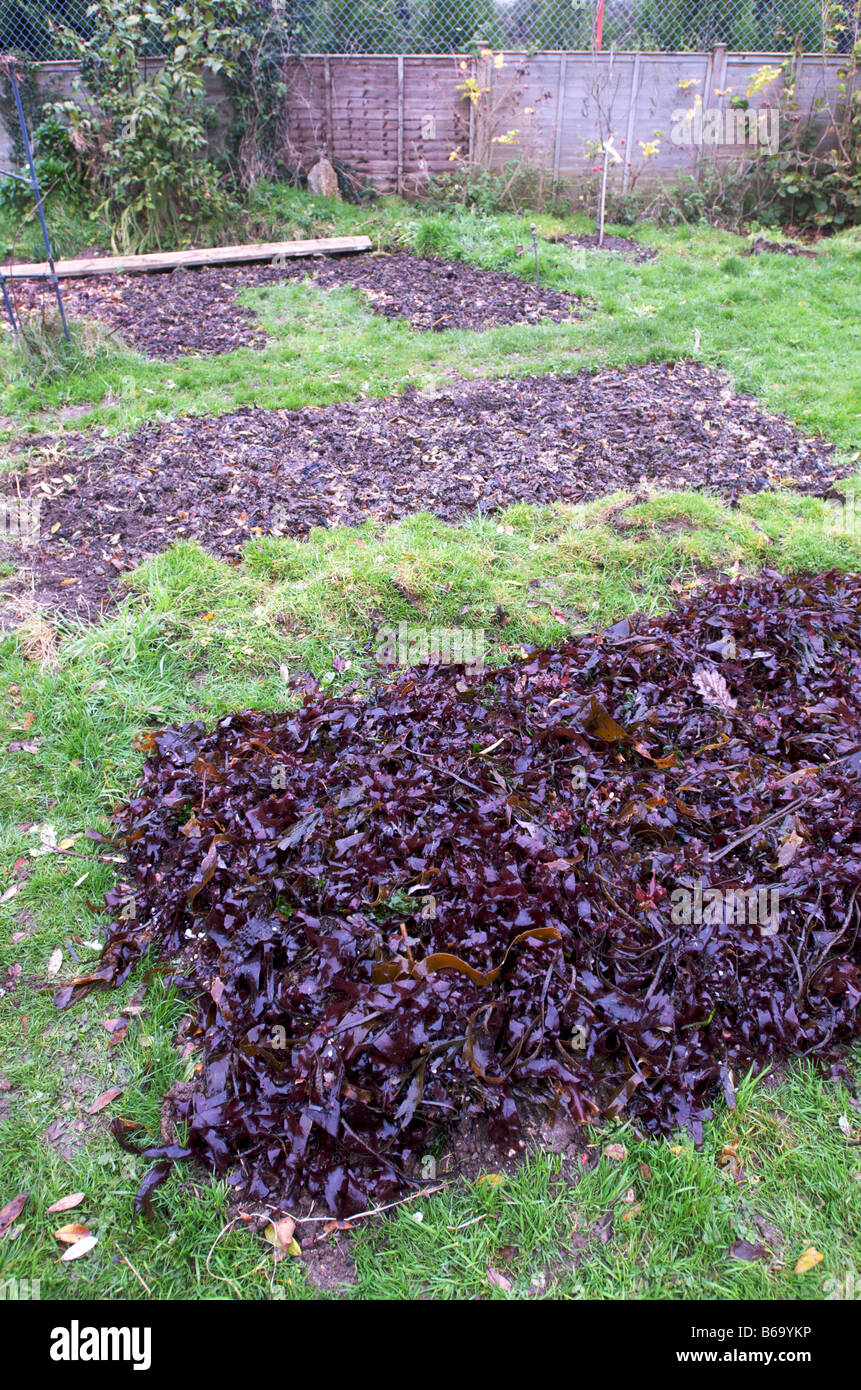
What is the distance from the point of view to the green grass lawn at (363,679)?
165 centimetres

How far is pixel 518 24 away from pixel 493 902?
40.9 feet

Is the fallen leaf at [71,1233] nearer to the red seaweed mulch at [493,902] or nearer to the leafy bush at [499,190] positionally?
the red seaweed mulch at [493,902]

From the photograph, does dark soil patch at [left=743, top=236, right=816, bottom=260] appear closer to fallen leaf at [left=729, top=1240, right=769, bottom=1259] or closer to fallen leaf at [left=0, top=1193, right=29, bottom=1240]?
fallen leaf at [left=729, top=1240, right=769, bottom=1259]

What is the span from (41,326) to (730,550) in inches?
192

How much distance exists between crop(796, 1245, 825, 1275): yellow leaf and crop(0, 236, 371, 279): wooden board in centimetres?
900

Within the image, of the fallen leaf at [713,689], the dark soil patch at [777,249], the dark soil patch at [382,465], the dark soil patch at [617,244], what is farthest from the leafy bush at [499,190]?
the fallen leaf at [713,689]

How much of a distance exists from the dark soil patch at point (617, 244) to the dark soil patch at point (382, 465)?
12.5 feet

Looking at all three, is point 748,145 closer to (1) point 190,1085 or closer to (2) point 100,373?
(2) point 100,373

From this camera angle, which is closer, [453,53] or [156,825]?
[156,825]

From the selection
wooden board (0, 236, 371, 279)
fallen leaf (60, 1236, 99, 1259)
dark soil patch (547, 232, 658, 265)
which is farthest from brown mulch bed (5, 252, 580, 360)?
fallen leaf (60, 1236, 99, 1259)

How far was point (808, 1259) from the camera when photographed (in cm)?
162

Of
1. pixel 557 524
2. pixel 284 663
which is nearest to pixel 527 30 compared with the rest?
pixel 557 524

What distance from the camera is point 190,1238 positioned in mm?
1678

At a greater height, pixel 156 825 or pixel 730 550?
pixel 730 550
